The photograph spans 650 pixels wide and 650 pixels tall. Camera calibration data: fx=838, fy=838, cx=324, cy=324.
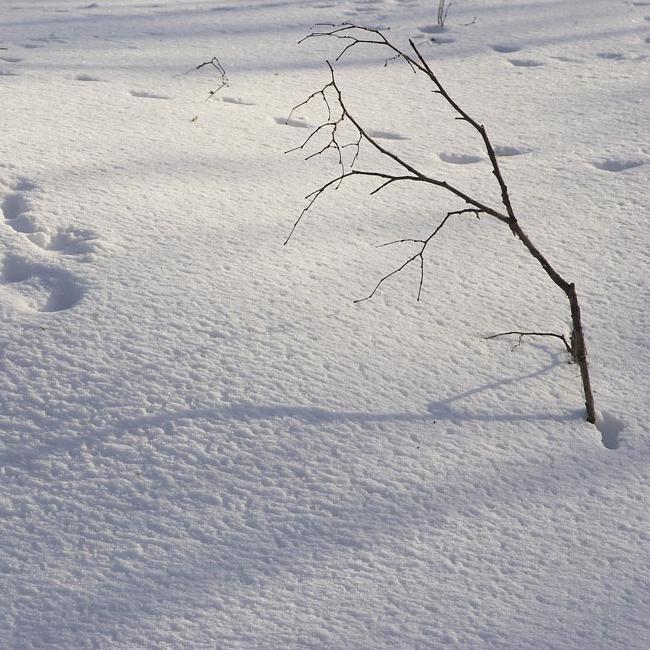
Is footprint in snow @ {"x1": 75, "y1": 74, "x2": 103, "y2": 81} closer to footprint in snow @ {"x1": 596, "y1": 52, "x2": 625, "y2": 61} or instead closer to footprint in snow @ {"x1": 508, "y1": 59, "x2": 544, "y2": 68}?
footprint in snow @ {"x1": 508, "y1": 59, "x2": 544, "y2": 68}

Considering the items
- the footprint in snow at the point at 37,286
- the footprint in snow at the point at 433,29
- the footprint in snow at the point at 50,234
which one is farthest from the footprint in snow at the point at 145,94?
the footprint in snow at the point at 433,29

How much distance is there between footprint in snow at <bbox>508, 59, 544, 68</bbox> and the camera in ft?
12.1

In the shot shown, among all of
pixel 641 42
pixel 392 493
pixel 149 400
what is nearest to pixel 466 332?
pixel 392 493

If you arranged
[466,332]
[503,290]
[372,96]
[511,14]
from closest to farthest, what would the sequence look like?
[466,332], [503,290], [372,96], [511,14]

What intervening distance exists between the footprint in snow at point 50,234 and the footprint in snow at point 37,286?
9 cm

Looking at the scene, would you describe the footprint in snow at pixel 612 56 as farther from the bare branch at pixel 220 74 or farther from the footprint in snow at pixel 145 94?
the footprint in snow at pixel 145 94

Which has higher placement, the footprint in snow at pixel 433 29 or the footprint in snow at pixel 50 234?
the footprint in snow at pixel 433 29

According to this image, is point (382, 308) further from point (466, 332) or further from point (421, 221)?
point (421, 221)

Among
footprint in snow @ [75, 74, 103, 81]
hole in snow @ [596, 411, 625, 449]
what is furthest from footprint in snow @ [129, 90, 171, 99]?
hole in snow @ [596, 411, 625, 449]

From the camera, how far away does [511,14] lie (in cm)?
432

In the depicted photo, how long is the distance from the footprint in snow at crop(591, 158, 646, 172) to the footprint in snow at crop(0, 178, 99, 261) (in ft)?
5.32

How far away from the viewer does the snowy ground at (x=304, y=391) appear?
129 centimetres

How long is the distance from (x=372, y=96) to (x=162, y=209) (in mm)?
1295

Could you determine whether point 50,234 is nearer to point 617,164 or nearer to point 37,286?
point 37,286
